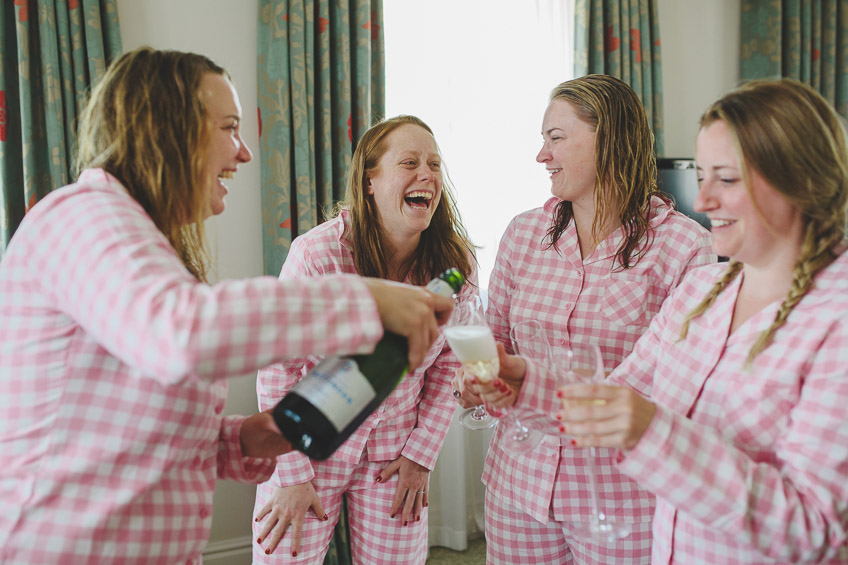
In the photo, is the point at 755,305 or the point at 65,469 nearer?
the point at 65,469

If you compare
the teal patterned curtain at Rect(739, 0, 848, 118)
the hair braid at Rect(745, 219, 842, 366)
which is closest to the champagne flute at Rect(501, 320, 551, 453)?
the hair braid at Rect(745, 219, 842, 366)

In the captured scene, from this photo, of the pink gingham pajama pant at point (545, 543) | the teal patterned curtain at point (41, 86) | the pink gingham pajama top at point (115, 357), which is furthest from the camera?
the teal patterned curtain at point (41, 86)

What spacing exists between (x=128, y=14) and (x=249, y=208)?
32.1 inches

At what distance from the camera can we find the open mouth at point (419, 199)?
1.81m

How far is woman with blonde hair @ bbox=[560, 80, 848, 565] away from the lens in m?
0.88

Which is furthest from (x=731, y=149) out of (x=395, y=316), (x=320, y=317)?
(x=320, y=317)

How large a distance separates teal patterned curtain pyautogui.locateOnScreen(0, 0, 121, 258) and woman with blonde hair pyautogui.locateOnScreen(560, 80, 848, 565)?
1.91 metres

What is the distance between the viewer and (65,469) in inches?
33.7

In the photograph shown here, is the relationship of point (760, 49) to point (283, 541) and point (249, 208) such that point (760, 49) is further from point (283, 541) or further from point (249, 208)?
point (283, 541)

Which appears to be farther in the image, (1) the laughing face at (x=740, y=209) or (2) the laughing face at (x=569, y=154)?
(2) the laughing face at (x=569, y=154)

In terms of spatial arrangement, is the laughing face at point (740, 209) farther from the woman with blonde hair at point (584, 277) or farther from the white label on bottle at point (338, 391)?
the white label on bottle at point (338, 391)

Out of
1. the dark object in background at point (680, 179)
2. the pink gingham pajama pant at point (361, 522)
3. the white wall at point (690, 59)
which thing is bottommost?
the pink gingham pajama pant at point (361, 522)

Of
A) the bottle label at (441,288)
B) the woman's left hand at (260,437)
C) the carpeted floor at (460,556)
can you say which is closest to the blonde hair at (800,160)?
the bottle label at (441,288)

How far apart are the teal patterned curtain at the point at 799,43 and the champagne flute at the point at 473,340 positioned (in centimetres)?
337
